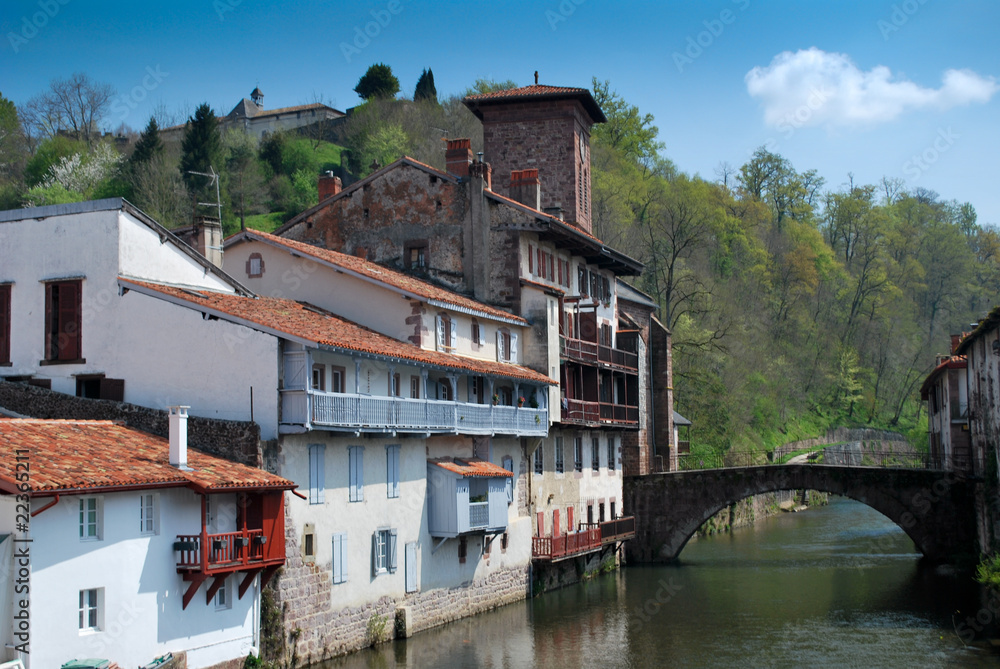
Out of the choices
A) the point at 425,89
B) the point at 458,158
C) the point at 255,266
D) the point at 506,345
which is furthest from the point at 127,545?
the point at 425,89

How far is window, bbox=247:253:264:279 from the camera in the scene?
3653cm

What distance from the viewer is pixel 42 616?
19.9 meters

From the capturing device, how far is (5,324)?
29.3m

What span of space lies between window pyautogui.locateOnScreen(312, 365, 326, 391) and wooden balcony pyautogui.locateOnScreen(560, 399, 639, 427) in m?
15.0

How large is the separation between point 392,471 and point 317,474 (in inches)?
156

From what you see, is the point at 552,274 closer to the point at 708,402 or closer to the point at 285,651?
the point at 285,651

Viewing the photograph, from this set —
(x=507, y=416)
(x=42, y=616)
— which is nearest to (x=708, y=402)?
(x=507, y=416)

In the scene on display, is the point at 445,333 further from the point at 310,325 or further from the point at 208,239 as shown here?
the point at 208,239

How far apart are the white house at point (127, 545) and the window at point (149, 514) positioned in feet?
0.06

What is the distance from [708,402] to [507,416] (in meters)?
40.3

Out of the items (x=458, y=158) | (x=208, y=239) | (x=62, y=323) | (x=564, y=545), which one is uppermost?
(x=458, y=158)

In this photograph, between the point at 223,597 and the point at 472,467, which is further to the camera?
the point at 472,467

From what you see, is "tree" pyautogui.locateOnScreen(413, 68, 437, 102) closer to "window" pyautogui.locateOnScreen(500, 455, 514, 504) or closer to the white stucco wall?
"window" pyautogui.locateOnScreen(500, 455, 514, 504)

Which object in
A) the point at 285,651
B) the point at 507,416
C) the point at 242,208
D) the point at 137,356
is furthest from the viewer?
the point at 242,208
